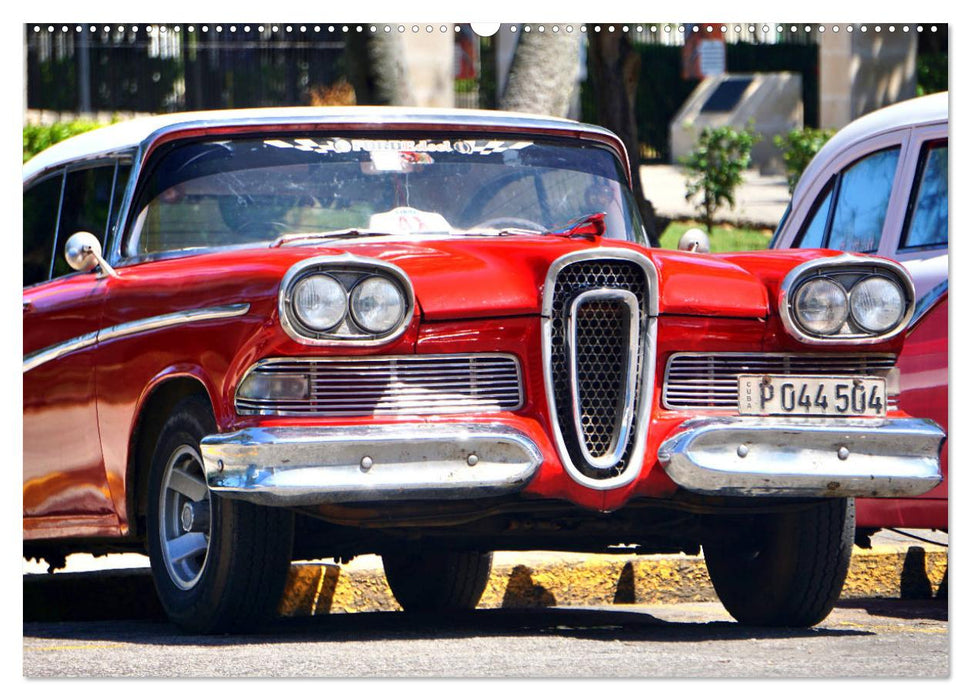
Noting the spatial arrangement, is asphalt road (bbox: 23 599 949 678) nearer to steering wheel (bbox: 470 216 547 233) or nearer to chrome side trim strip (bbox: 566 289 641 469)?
chrome side trim strip (bbox: 566 289 641 469)

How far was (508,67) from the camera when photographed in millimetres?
7098

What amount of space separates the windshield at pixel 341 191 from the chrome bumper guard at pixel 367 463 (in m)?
1.01

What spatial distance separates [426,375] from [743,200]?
9.45 meters

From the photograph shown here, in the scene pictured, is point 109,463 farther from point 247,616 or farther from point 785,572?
point 785,572

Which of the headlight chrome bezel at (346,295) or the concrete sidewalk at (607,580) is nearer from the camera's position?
the headlight chrome bezel at (346,295)

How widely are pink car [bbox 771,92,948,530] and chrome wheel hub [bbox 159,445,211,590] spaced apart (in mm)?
1894

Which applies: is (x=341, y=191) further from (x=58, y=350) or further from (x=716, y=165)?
(x=716, y=165)

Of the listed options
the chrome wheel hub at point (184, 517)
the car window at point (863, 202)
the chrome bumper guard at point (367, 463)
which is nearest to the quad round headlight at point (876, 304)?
the chrome bumper guard at point (367, 463)

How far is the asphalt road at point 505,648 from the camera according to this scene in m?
4.11

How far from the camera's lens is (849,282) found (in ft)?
15.7

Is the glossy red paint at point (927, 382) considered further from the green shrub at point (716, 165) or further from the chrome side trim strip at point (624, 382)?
the green shrub at point (716, 165)

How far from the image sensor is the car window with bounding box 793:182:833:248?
7.06 metres

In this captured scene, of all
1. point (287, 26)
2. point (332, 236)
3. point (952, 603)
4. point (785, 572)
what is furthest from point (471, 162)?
point (952, 603)

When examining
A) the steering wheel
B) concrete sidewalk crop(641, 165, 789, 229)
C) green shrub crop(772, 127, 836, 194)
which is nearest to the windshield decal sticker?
the steering wheel
